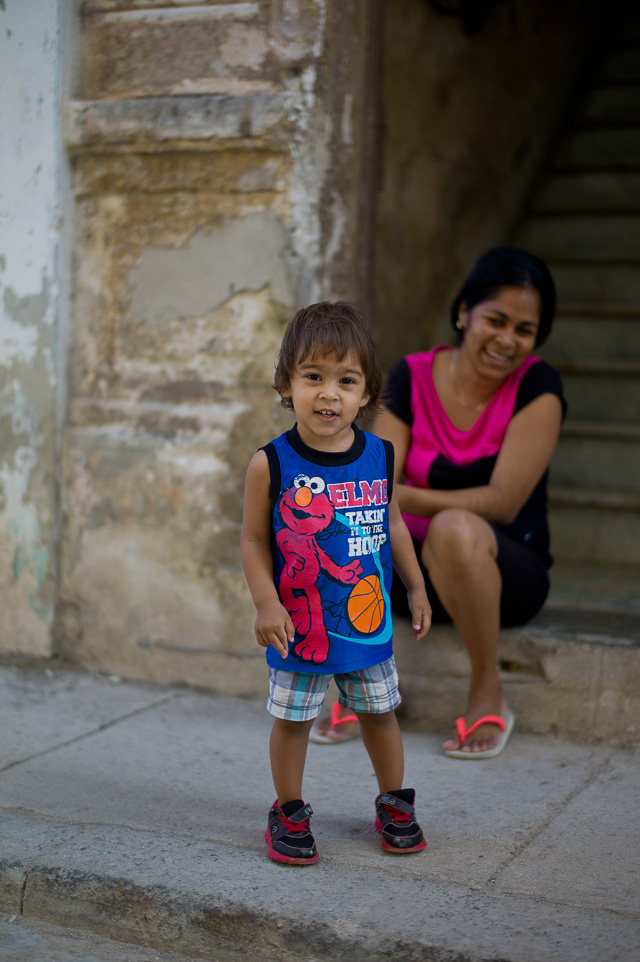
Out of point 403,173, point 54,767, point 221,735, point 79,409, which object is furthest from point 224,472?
point 403,173

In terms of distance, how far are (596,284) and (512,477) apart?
8.62 feet

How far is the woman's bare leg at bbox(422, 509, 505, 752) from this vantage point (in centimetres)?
280

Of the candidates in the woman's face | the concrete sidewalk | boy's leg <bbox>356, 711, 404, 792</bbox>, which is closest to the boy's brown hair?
boy's leg <bbox>356, 711, 404, 792</bbox>

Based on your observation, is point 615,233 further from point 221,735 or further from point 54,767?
point 54,767

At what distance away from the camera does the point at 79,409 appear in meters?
3.55

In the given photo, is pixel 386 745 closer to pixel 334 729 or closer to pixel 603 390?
pixel 334 729

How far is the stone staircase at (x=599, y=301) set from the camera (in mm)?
4398

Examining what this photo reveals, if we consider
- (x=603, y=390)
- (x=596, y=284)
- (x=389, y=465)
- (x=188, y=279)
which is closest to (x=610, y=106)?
(x=596, y=284)

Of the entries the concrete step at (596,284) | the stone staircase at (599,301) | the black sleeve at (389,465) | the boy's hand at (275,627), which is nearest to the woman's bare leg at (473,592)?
the black sleeve at (389,465)

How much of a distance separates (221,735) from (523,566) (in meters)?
1.02

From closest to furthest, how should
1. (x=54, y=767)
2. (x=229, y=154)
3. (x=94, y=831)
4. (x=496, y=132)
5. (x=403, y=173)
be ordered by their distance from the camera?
(x=94, y=831)
(x=54, y=767)
(x=229, y=154)
(x=403, y=173)
(x=496, y=132)

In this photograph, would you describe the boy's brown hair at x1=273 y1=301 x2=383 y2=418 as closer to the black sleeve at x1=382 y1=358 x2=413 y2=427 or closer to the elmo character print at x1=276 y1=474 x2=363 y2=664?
the elmo character print at x1=276 y1=474 x2=363 y2=664

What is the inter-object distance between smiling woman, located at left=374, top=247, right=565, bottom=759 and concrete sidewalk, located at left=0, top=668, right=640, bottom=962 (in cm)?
34

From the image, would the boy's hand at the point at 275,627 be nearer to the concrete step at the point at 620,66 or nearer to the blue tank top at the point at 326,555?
the blue tank top at the point at 326,555
